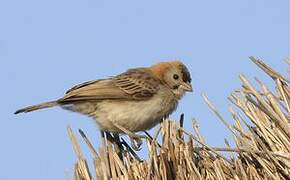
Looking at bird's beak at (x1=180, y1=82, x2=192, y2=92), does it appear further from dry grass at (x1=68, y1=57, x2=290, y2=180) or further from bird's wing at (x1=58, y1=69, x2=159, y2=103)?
dry grass at (x1=68, y1=57, x2=290, y2=180)

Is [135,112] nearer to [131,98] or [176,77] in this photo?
[131,98]

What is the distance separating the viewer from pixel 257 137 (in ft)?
10.2

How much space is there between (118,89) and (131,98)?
0.27 metres

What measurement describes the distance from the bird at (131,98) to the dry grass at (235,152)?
3.80 meters

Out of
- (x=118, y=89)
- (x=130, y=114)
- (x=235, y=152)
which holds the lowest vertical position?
(x=130, y=114)

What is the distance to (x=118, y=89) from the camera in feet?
27.4

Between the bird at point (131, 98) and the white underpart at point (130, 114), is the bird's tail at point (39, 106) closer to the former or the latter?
the bird at point (131, 98)

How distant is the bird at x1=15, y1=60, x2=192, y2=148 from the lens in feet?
24.8

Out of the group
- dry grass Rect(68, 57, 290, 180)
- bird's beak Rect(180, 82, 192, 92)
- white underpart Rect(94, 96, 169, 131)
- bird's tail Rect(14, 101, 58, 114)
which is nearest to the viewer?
dry grass Rect(68, 57, 290, 180)

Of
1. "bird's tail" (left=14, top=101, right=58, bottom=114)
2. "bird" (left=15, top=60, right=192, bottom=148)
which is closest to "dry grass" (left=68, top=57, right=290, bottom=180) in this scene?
"bird" (left=15, top=60, right=192, bottom=148)

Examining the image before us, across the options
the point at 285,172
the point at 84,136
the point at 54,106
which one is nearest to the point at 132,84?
the point at 54,106

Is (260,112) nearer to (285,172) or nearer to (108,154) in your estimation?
(285,172)

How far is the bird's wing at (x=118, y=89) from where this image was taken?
26.1 feet

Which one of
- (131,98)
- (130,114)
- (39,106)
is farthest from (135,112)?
(39,106)
